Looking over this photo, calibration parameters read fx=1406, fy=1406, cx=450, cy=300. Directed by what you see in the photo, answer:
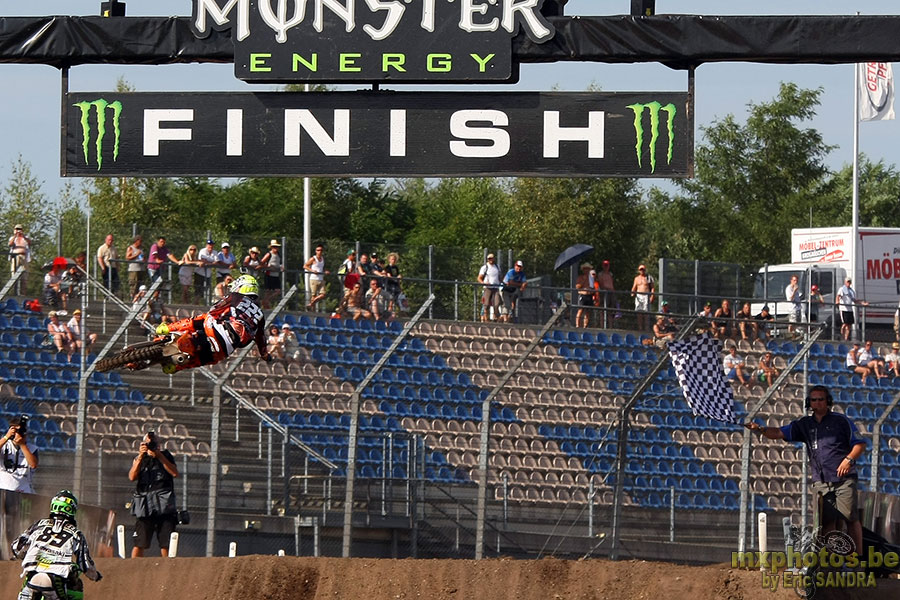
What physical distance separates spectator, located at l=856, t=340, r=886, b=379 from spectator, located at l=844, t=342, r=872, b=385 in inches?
2.8

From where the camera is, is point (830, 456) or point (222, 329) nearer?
point (222, 329)

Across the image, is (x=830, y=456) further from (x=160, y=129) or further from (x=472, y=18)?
(x=160, y=129)

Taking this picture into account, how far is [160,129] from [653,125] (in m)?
3.99

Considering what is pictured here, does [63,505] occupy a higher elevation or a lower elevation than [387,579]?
higher

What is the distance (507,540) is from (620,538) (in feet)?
4.83

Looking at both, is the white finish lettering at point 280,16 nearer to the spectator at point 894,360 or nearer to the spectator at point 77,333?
the spectator at point 77,333

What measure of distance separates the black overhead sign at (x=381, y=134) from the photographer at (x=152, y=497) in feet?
18.8

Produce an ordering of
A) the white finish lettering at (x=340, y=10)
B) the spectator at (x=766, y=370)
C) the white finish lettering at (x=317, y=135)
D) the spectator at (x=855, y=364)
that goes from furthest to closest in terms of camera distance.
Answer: the spectator at (x=855, y=364) → the spectator at (x=766, y=370) → the white finish lettering at (x=317, y=135) → the white finish lettering at (x=340, y=10)

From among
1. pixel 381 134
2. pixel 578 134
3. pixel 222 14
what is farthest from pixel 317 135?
pixel 578 134

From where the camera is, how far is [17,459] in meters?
16.2

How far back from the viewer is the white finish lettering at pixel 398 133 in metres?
11.4

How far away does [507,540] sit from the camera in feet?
59.3

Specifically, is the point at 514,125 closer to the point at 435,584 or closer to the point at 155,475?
the point at 435,584

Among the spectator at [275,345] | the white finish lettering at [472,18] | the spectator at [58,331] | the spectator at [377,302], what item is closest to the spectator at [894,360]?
the spectator at [377,302]
